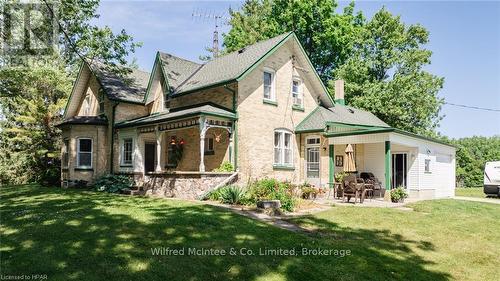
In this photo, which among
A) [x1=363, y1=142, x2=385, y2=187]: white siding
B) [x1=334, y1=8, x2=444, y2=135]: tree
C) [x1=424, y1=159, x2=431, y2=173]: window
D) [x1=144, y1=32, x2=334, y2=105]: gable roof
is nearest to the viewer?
[x1=144, y1=32, x2=334, y2=105]: gable roof

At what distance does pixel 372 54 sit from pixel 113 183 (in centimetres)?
2933

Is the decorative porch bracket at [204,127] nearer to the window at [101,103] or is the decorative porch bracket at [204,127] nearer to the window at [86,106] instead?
the window at [101,103]

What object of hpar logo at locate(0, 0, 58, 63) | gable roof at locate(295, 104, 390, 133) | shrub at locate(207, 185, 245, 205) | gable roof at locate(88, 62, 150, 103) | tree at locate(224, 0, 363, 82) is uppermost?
tree at locate(224, 0, 363, 82)

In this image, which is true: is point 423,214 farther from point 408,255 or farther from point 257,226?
point 257,226

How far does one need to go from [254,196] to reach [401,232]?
5.52 metres

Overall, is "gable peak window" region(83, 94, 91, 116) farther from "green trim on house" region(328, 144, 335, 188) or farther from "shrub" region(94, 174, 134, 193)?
"green trim on house" region(328, 144, 335, 188)

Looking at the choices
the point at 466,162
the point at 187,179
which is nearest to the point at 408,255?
the point at 187,179

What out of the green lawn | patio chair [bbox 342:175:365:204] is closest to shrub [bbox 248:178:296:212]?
the green lawn

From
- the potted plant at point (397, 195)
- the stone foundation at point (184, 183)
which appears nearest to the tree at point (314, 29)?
the potted plant at point (397, 195)

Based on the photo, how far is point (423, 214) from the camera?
42.8ft

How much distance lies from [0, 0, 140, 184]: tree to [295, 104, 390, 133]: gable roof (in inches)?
446

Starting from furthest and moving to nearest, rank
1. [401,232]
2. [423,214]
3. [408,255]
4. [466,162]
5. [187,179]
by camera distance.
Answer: [466,162] → [187,179] → [423,214] → [401,232] → [408,255]

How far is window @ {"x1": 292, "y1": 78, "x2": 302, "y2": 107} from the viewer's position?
68.2ft

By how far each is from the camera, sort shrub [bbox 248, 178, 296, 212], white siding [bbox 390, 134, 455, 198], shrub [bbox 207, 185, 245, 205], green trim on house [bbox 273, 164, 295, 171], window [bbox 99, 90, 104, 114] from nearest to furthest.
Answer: shrub [bbox 248, 178, 296, 212], shrub [bbox 207, 185, 245, 205], white siding [bbox 390, 134, 455, 198], green trim on house [bbox 273, 164, 295, 171], window [bbox 99, 90, 104, 114]
